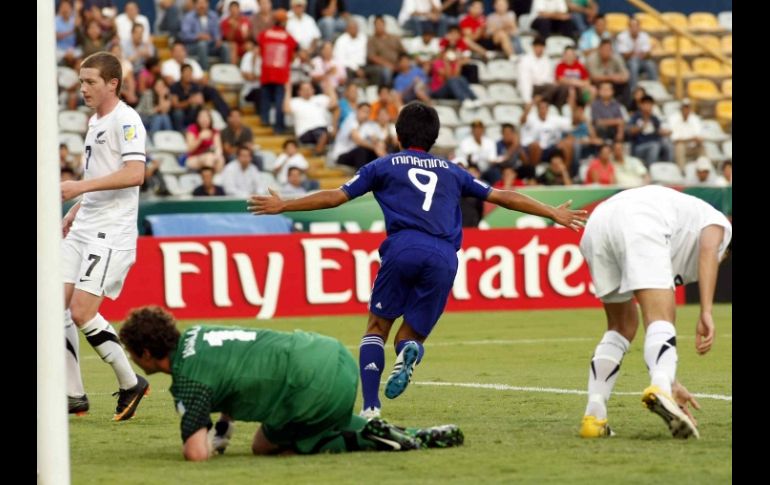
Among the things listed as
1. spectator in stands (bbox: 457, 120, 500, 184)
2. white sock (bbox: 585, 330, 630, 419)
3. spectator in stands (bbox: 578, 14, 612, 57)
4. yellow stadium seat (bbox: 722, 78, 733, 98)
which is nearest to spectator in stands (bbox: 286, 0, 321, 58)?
spectator in stands (bbox: 457, 120, 500, 184)

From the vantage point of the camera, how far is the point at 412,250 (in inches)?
320

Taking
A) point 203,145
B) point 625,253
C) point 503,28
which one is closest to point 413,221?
point 625,253

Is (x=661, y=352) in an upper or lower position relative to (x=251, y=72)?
lower

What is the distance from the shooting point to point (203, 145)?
2097 centimetres

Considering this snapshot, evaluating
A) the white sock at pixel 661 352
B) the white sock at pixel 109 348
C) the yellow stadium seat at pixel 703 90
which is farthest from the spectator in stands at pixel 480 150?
the white sock at pixel 661 352

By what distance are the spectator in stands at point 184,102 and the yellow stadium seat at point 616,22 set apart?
870 cm

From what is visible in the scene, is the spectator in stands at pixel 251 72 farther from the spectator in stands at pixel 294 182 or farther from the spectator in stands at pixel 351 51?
the spectator in stands at pixel 294 182

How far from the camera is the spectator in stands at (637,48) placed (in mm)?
25859

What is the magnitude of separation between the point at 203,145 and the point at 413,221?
13.1 m

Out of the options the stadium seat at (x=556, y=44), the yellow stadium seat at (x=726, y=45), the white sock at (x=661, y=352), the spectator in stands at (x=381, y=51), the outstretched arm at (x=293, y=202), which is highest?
the yellow stadium seat at (x=726, y=45)

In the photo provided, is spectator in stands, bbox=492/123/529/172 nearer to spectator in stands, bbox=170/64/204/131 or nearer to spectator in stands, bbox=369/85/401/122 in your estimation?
spectator in stands, bbox=369/85/401/122

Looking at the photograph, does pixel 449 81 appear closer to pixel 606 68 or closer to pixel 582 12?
pixel 606 68

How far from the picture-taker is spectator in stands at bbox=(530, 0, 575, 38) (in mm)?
25672
